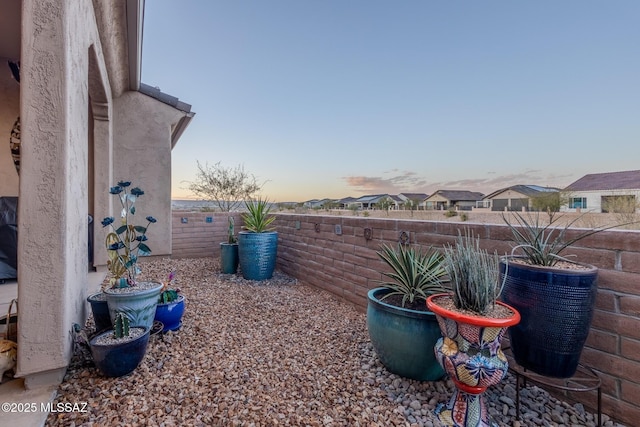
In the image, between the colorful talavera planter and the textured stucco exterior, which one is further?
the textured stucco exterior

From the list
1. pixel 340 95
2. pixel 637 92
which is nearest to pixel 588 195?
pixel 637 92

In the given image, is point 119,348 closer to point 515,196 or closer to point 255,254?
point 255,254

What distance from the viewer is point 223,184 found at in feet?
42.6

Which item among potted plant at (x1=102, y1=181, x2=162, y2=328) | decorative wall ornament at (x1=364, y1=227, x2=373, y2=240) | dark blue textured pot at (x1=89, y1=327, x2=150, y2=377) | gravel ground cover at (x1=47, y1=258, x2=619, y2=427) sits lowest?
gravel ground cover at (x1=47, y1=258, x2=619, y2=427)

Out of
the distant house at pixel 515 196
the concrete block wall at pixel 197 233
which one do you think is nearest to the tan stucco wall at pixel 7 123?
the concrete block wall at pixel 197 233

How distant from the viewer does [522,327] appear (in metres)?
1.75

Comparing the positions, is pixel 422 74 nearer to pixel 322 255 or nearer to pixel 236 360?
pixel 322 255

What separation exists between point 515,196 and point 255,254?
20400 mm

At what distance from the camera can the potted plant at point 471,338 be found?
156 centimetres

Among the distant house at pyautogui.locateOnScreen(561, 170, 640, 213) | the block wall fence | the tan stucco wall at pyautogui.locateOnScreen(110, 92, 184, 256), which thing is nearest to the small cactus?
the block wall fence

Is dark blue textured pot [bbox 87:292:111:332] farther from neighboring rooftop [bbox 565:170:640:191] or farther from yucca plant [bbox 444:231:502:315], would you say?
neighboring rooftop [bbox 565:170:640:191]

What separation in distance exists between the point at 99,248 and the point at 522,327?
563cm

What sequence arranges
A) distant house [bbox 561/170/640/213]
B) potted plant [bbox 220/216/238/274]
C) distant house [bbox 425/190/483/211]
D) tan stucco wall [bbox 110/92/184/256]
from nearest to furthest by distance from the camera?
1. potted plant [bbox 220/216/238/274]
2. tan stucco wall [bbox 110/92/184/256]
3. distant house [bbox 561/170/640/213]
4. distant house [bbox 425/190/483/211]

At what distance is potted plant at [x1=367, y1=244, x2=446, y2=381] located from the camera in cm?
202
